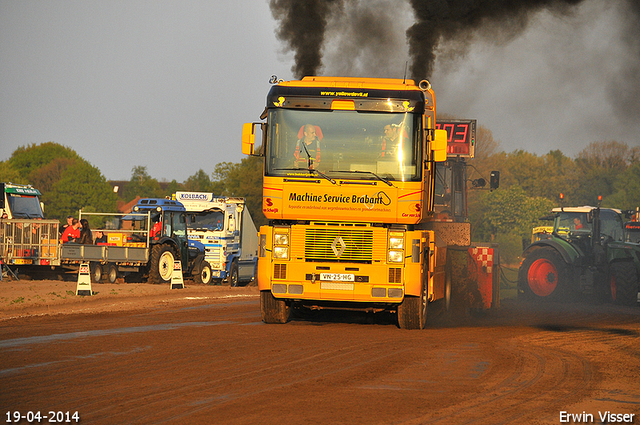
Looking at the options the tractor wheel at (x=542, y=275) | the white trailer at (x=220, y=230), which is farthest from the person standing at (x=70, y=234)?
the tractor wheel at (x=542, y=275)

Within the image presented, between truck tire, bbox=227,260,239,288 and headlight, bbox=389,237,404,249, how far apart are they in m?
16.0

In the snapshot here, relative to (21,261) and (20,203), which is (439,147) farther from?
(20,203)

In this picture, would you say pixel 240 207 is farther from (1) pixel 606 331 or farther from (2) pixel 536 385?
(2) pixel 536 385

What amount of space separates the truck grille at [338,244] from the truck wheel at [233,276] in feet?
51.1

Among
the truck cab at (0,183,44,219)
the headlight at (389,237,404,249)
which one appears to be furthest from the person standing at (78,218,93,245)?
the headlight at (389,237,404,249)

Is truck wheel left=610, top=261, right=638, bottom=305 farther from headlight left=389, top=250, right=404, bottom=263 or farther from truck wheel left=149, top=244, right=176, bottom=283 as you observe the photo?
truck wheel left=149, top=244, right=176, bottom=283

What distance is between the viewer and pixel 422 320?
44.3ft

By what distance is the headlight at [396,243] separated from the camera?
12672 mm

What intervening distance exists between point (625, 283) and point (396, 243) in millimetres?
11144

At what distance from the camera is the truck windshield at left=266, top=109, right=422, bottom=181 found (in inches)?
499

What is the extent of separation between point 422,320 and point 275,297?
2.57m

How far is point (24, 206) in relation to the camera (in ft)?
94.0

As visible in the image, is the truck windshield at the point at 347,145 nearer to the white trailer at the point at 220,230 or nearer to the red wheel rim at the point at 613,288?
the red wheel rim at the point at 613,288

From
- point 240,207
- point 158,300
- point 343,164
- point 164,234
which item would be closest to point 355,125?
point 343,164
